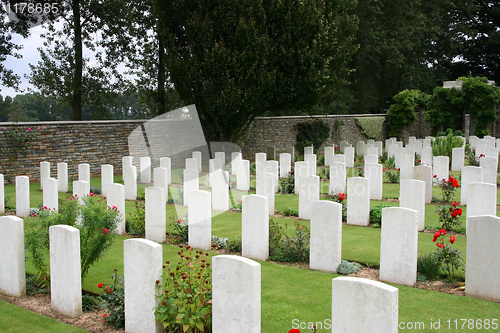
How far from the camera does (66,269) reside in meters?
5.22

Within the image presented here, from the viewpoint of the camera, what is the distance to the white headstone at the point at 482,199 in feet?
26.7

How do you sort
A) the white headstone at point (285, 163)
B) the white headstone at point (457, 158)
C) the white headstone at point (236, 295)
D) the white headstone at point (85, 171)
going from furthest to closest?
the white headstone at point (457, 158), the white headstone at point (285, 163), the white headstone at point (85, 171), the white headstone at point (236, 295)

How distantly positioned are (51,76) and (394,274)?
2070 centimetres

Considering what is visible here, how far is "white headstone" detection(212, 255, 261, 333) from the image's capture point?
407 centimetres

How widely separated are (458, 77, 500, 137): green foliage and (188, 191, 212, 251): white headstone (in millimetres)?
24487

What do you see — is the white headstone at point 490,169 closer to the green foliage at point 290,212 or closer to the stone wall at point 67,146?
the green foliage at point 290,212

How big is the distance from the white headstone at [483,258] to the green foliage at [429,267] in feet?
2.16

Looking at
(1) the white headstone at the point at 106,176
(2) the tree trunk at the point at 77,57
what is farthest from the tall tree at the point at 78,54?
(1) the white headstone at the point at 106,176

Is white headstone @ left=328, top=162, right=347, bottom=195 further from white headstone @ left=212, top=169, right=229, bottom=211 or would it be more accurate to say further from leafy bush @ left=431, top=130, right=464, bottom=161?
leafy bush @ left=431, top=130, right=464, bottom=161

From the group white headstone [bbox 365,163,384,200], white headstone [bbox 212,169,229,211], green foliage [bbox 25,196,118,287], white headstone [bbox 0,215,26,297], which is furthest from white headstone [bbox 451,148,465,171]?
white headstone [bbox 0,215,26,297]

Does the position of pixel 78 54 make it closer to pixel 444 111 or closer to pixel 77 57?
pixel 77 57

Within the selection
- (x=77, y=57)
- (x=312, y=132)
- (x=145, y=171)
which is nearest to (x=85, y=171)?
(x=145, y=171)

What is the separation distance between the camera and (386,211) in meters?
6.11

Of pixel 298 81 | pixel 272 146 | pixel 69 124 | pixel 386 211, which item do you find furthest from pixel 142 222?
pixel 272 146
